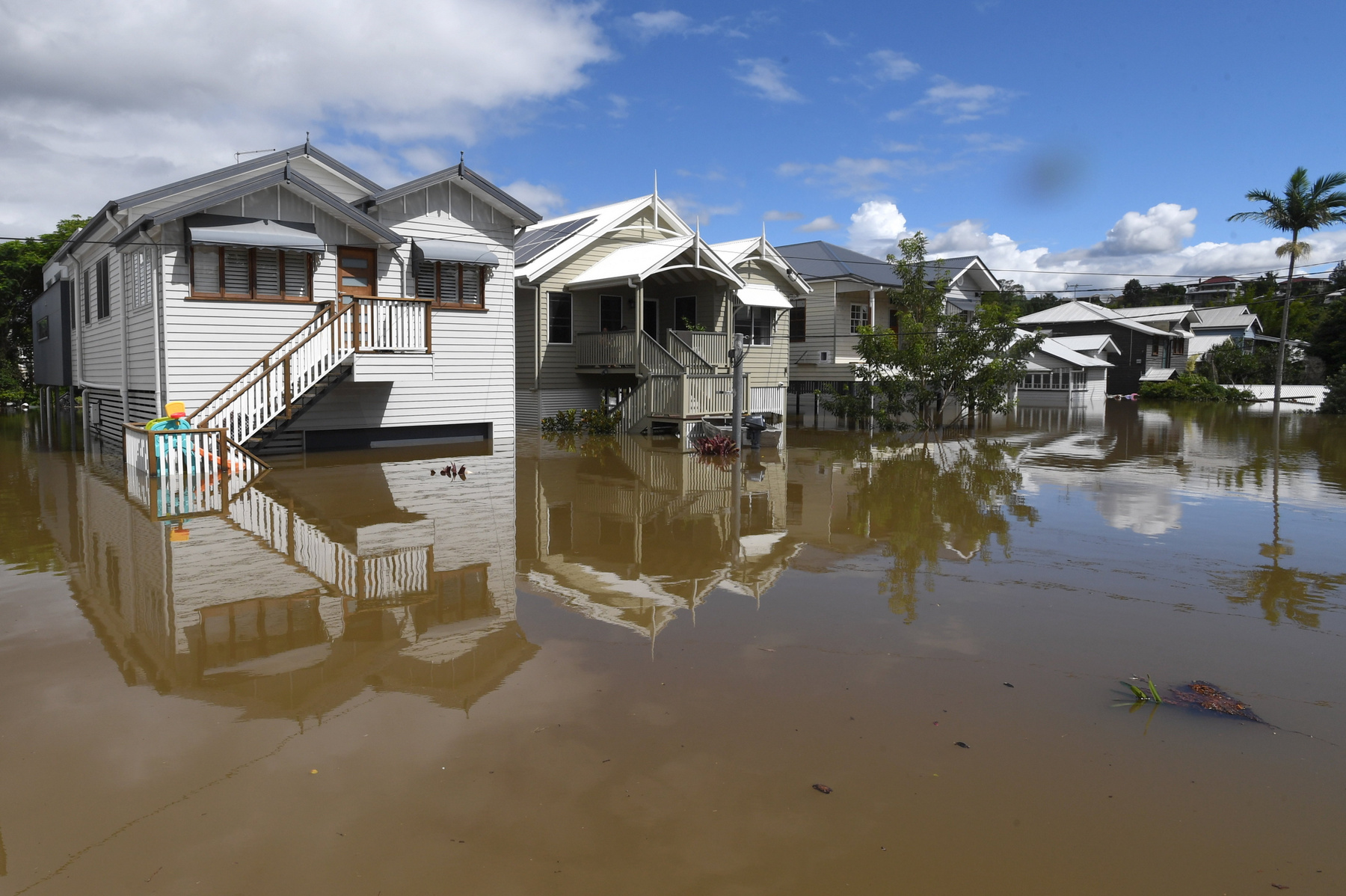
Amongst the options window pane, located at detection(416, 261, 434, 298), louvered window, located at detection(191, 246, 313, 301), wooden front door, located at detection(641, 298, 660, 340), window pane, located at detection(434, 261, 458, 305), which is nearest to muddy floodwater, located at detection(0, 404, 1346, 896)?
louvered window, located at detection(191, 246, 313, 301)

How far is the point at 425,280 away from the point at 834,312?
16.4 metres

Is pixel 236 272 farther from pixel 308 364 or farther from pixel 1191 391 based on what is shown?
pixel 1191 391

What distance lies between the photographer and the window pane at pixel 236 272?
1675 cm

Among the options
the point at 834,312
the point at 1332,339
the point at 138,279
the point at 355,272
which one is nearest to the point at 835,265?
the point at 834,312

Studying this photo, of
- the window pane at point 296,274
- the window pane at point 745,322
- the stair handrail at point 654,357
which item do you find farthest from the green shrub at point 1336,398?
the window pane at point 296,274

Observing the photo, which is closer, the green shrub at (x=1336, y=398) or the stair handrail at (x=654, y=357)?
the stair handrail at (x=654, y=357)

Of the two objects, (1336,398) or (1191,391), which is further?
(1191,391)

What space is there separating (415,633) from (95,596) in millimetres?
3128

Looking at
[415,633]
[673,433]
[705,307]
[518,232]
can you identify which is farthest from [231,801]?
[705,307]

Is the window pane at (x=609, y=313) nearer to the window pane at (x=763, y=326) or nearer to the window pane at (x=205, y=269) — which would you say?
the window pane at (x=763, y=326)

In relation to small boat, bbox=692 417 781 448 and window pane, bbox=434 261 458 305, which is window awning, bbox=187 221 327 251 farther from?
small boat, bbox=692 417 781 448

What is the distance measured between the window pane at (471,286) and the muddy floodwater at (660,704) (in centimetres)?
874

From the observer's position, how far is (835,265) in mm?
32719

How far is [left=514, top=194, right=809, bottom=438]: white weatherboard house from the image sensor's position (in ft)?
74.6
